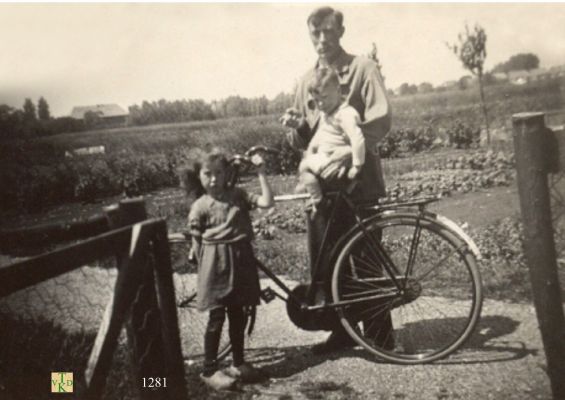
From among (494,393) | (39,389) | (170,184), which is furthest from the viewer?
(170,184)

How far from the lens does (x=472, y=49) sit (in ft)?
13.5

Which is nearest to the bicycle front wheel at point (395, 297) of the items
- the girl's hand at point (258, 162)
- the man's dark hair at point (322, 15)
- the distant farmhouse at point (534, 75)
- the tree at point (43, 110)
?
the girl's hand at point (258, 162)

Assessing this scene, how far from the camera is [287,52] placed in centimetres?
386

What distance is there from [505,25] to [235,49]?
75.5 inches

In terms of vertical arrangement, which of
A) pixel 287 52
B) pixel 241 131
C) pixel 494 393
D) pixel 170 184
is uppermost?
pixel 287 52

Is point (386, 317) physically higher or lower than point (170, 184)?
lower

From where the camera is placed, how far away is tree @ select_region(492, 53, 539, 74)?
12.9ft

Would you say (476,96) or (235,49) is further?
(476,96)

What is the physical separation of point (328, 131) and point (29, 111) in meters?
2.44

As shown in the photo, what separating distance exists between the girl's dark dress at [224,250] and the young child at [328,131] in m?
0.37

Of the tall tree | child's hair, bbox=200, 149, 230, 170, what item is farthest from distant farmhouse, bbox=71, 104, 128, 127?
child's hair, bbox=200, 149, 230, 170

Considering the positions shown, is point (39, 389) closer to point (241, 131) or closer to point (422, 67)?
point (241, 131)

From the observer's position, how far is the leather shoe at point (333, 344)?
10.7 feet

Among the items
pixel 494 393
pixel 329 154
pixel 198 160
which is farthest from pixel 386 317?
pixel 198 160
